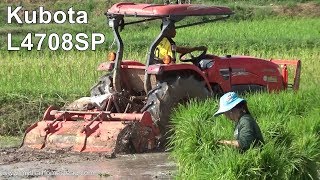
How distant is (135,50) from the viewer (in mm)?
21844

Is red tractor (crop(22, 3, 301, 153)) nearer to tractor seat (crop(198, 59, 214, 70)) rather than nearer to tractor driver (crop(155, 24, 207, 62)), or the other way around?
tractor seat (crop(198, 59, 214, 70))

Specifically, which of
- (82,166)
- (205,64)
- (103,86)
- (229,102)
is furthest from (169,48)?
(229,102)

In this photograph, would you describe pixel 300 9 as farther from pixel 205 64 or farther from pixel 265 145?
pixel 265 145

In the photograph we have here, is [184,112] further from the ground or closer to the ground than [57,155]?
further from the ground

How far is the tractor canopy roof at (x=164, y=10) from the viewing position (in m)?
11.0

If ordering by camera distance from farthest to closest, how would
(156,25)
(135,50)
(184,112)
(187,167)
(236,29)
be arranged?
(156,25) → (236,29) → (135,50) → (184,112) → (187,167)

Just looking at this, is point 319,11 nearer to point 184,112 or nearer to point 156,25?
point 156,25

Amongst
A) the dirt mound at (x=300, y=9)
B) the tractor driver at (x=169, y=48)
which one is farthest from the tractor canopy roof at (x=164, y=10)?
the dirt mound at (x=300, y=9)

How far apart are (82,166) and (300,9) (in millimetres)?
27056

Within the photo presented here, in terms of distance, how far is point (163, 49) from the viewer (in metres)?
11.6

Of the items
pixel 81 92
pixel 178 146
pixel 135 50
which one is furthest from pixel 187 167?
pixel 135 50

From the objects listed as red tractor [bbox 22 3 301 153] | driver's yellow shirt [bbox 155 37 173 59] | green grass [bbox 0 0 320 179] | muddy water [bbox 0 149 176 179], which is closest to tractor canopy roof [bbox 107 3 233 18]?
red tractor [bbox 22 3 301 153]

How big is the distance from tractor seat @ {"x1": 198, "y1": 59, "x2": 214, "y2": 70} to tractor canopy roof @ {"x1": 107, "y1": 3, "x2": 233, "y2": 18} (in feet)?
2.28

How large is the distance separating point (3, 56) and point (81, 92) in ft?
19.7
